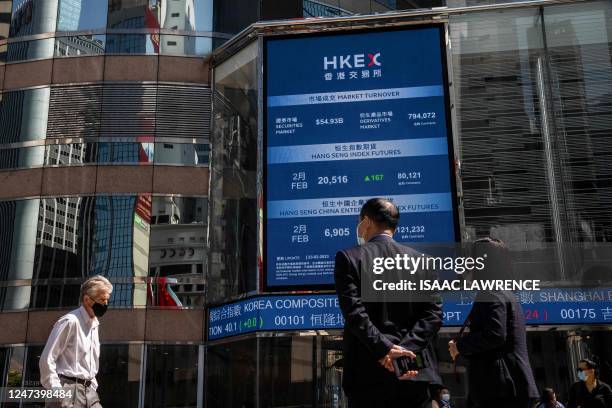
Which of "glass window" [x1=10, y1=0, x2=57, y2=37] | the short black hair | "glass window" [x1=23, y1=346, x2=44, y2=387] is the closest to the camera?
the short black hair

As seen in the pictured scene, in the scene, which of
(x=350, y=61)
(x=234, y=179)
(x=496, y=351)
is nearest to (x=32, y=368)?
(x=234, y=179)

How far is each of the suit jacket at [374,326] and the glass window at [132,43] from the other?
1380cm

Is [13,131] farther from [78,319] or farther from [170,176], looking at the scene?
[78,319]

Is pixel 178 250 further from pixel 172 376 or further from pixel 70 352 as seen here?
pixel 70 352

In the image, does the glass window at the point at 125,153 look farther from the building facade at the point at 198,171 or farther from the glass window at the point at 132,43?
the glass window at the point at 132,43

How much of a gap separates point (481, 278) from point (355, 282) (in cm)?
150

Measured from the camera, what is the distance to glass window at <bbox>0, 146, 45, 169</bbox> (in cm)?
1617

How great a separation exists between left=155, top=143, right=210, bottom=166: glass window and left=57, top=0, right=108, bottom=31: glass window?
3.45 metres

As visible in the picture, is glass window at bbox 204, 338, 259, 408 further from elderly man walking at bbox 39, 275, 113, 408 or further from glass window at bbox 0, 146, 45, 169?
elderly man walking at bbox 39, 275, 113, 408


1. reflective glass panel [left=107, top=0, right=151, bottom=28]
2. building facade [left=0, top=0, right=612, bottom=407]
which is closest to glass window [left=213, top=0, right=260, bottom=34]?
building facade [left=0, top=0, right=612, bottom=407]

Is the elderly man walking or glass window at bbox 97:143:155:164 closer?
the elderly man walking

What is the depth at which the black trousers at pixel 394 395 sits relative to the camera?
3.68 metres

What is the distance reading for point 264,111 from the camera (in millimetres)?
15070

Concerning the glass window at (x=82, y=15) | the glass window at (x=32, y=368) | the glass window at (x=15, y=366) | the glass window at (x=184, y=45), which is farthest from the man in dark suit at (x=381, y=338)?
the glass window at (x=82, y=15)
